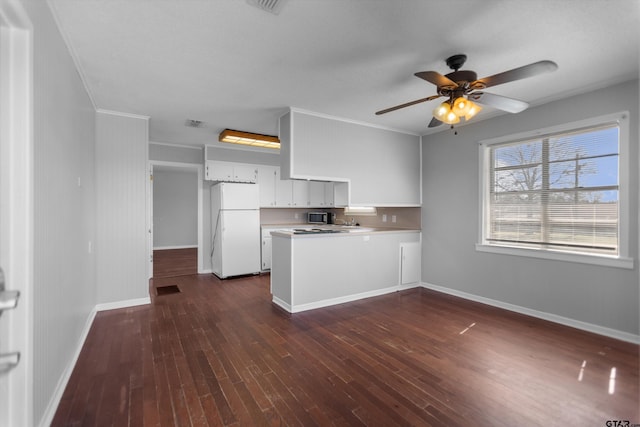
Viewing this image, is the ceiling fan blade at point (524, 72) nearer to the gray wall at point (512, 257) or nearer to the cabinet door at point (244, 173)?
the gray wall at point (512, 257)

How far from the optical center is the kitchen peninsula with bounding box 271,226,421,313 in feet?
12.7

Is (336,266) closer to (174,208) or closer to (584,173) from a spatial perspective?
(584,173)

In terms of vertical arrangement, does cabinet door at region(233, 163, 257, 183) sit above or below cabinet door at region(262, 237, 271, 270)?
above

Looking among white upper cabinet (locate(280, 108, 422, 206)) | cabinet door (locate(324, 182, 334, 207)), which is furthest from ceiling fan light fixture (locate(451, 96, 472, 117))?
cabinet door (locate(324, 182, 334, 207))

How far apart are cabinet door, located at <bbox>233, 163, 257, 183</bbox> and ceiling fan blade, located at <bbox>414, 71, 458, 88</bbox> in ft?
15.2

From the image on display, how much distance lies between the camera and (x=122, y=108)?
3789mm

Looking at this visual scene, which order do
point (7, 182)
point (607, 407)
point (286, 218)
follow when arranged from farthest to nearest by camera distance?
point (286, 218) → point (607, 407) → point (7, 182)

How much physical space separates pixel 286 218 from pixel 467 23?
18.0 feet

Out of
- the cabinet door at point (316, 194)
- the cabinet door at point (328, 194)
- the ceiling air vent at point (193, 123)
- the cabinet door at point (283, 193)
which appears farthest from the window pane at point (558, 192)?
the ceiling air vent at point (193, 123)

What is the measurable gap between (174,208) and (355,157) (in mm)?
7656

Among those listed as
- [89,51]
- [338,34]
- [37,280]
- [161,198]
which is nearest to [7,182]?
[37,280]

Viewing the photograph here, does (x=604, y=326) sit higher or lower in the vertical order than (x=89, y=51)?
lower

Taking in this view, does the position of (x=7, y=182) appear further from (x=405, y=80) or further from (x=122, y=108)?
(x=405, y=80)

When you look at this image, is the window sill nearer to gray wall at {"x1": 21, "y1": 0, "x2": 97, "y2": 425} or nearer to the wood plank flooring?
the wood plank flooring
